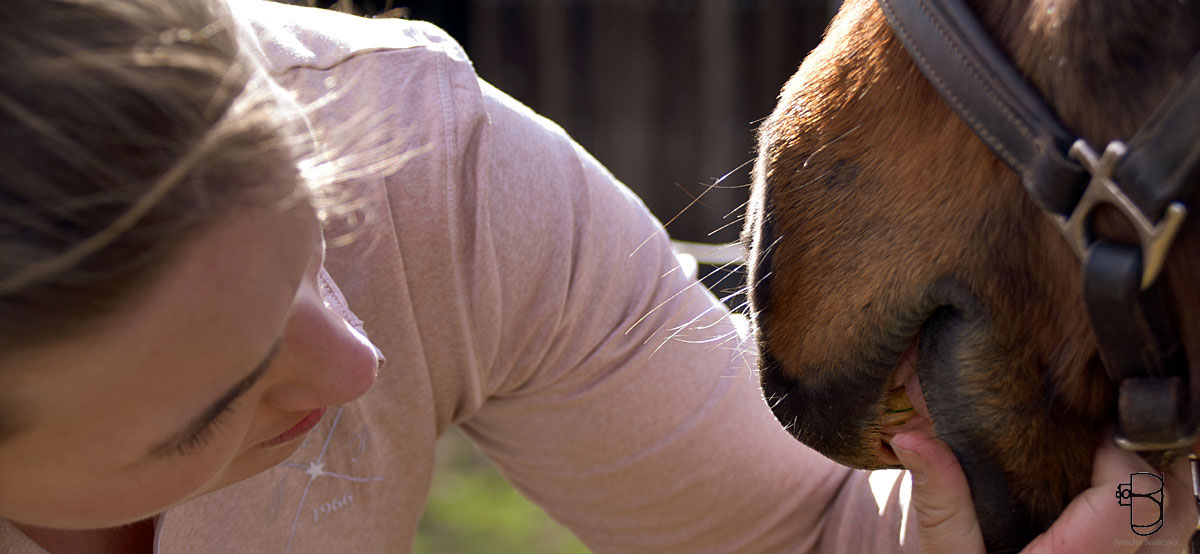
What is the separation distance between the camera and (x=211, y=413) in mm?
835

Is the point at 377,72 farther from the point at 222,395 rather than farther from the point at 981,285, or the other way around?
the point at 981,285

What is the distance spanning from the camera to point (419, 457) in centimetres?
130

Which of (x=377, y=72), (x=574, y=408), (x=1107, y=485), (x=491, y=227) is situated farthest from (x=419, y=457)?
(x=1107, y=485)

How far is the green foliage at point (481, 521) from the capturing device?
324 cm

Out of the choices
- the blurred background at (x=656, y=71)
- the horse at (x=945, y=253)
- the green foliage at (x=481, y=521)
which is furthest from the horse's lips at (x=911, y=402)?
the blurred background at (x=656, y=71)

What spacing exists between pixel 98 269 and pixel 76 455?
0.17m

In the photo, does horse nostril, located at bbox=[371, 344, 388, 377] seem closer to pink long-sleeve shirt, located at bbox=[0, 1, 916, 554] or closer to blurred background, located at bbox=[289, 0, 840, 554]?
pink long-sleeve shirt, located at bbox=[0, 1, 916, 554]

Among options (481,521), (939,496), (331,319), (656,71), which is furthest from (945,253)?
(656,71)

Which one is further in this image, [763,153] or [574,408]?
[574,408]

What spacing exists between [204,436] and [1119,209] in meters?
0.73

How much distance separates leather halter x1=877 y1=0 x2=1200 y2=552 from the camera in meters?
0.79

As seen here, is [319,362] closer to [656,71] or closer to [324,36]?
[324,36]

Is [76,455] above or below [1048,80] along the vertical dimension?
below

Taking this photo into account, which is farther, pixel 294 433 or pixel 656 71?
pixel 656 71
